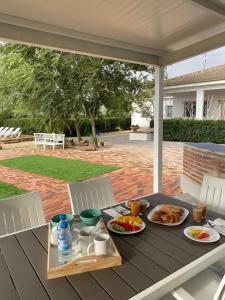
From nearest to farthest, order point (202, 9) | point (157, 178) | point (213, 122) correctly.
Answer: point (202, 9), point (157, 178), point (213, 122)

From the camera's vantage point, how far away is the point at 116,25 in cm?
306

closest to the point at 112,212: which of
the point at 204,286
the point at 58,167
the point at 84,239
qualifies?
the point at 84,239

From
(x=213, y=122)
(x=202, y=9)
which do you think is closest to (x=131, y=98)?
(x=213, y=122)

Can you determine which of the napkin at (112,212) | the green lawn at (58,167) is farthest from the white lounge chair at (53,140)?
the napkin at (112,212)

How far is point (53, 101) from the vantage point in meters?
11.8

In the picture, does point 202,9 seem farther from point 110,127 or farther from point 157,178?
point 110,127

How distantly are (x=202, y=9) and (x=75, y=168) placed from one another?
590 cm

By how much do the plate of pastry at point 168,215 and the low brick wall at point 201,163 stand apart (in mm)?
2159

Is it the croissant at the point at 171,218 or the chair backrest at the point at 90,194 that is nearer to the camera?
the croissant at the point at 171,218

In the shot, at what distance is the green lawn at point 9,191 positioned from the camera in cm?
527

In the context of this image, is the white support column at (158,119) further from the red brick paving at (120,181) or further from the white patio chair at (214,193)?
the white patio chair at (214,193)

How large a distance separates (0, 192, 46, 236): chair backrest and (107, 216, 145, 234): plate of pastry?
70cm

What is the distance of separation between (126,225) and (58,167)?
6.20 metres

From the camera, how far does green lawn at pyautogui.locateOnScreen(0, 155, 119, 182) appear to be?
22.7 feet
